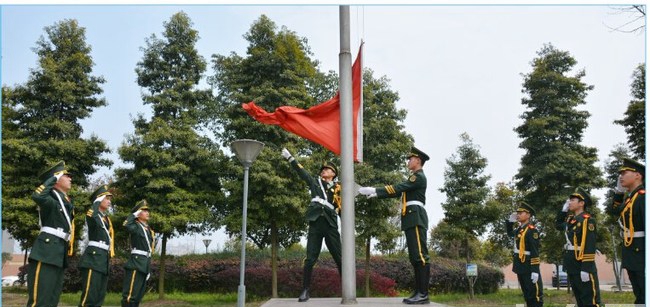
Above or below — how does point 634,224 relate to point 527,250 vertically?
above

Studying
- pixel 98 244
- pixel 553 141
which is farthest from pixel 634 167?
pixel 553 141

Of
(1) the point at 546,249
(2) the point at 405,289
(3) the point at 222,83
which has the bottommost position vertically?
(2) the point at 405,289

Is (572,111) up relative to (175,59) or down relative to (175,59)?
down

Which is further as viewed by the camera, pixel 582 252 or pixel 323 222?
pixel 582 252

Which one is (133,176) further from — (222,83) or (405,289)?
(405,289)

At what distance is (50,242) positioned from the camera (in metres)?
5.95

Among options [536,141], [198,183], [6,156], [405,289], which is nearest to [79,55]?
[6,156]

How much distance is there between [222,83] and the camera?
16.4m

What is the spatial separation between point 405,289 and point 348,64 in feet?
44.2

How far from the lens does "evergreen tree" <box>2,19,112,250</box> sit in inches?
612

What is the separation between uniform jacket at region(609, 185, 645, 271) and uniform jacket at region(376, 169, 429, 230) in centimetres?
220

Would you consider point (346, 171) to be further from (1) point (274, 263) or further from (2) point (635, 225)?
(1) point (274, 263)

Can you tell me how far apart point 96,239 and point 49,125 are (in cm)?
948

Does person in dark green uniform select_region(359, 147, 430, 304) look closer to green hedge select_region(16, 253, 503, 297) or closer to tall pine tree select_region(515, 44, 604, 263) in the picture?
green hedge select_region(16, 253, 503, 297)
